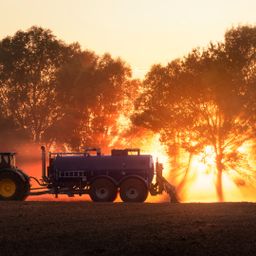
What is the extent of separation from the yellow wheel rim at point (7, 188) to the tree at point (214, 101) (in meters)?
30.7

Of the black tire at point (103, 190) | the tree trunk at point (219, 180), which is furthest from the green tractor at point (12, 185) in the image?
the tree trunk at point (219, 180)

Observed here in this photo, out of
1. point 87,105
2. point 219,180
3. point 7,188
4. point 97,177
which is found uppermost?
point 87,105

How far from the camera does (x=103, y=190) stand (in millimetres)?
32750

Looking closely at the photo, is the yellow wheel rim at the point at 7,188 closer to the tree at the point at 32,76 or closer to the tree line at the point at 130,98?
the tree line at the point at 130,98

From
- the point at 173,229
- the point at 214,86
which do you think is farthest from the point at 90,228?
the point at 214,86

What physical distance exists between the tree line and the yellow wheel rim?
30692 mm

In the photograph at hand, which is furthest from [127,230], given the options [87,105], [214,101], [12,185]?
[87,105]

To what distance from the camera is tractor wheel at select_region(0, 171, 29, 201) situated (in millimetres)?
32438

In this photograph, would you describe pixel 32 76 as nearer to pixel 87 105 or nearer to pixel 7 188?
pixel 87 105

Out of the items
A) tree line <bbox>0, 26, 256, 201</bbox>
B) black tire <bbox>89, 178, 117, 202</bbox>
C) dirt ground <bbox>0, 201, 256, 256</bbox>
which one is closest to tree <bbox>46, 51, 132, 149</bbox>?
tree line <bbox>0, 26, 256, 201</bbox>

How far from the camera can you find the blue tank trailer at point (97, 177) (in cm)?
3250

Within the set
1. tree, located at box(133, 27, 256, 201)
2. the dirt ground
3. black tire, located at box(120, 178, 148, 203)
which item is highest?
tree, located at box(133, 27, 256, 201)

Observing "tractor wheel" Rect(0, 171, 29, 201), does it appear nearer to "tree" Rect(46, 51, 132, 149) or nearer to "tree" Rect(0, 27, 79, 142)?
"tree" Rect(46, 51, 132, 149)

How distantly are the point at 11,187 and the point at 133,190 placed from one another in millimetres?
5278
